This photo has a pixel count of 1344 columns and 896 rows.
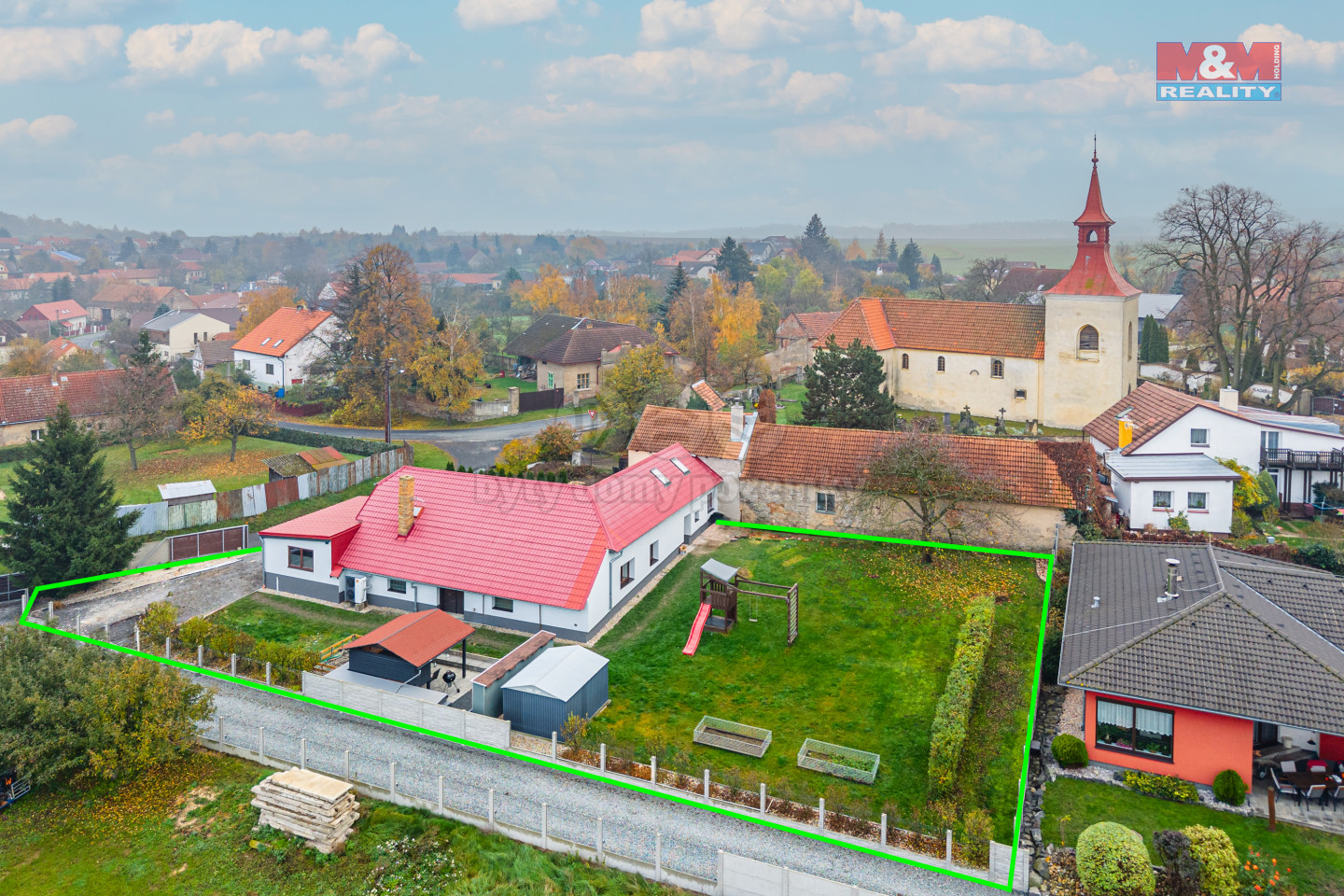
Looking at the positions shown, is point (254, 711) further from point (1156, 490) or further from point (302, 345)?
point (302, 345)

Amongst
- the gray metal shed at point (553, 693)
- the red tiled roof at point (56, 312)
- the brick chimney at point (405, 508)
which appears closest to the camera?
the gray metal shed at point (553, 693)

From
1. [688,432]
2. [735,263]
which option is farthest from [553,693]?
[735,263]

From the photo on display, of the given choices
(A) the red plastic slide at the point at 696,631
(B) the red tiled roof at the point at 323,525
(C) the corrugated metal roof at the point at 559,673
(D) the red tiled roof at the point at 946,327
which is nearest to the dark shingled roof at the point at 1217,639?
(A) the red plastic slide at the point at 696,631

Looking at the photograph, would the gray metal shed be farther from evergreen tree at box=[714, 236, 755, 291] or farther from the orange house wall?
evergreen tree at box=[714, 236, 755, 291]

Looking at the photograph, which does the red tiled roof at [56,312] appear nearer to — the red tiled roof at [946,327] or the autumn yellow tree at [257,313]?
the autumn yellow tree at [257,313]

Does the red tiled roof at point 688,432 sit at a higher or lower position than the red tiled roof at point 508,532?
higher

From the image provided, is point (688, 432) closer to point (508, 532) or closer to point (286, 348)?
point (508, 532)
